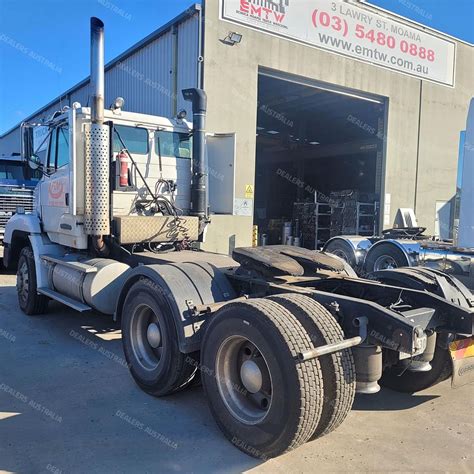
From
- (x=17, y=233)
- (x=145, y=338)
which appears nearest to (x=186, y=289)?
(x=145, y=338)

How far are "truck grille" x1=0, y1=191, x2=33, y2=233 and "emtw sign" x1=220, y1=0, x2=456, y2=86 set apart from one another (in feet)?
24.0

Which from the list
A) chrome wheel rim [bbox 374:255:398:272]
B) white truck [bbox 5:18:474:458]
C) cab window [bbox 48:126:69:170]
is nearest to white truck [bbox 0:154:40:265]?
white truck [bbox 5:18:474:458]

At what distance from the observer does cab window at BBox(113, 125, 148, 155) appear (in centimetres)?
615

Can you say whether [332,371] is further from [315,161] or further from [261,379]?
[315,161]

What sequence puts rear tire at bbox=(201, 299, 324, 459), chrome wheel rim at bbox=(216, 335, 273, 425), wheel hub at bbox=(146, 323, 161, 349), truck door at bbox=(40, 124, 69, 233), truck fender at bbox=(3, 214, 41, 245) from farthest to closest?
truck fender at bbox=(3, 214, 41, 245) < truck door at bbox=(40, 124, 69, 233) < wheel hub at bbox=(146, 323, 161, 349) < chrome wheel rim at bbox=(216, 335, 273, 425) < rear tire at bbox=(201, 299, 324, 459)

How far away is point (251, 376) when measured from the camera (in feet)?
11.0

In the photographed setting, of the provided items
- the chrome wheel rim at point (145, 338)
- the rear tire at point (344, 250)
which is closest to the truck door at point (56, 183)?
the chrome wheel rim at point (145, 338)

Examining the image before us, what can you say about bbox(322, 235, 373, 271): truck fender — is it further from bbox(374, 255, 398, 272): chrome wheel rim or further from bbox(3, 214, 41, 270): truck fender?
bbox(3, 214, 41, 270): truck fender

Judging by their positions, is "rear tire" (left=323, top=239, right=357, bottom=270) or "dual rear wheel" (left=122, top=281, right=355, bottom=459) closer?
"dual rear wheel" (left=122, top=281, right=355, bottom=459)

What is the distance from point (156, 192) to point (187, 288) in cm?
277

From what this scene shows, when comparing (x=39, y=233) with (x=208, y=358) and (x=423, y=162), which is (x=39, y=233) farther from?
(x=423, y=162)

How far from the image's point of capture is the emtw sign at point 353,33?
518 inches

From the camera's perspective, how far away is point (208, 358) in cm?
359

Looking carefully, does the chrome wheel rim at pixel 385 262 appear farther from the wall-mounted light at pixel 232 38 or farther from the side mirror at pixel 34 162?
the wall-mounted light at pixel 232 38
